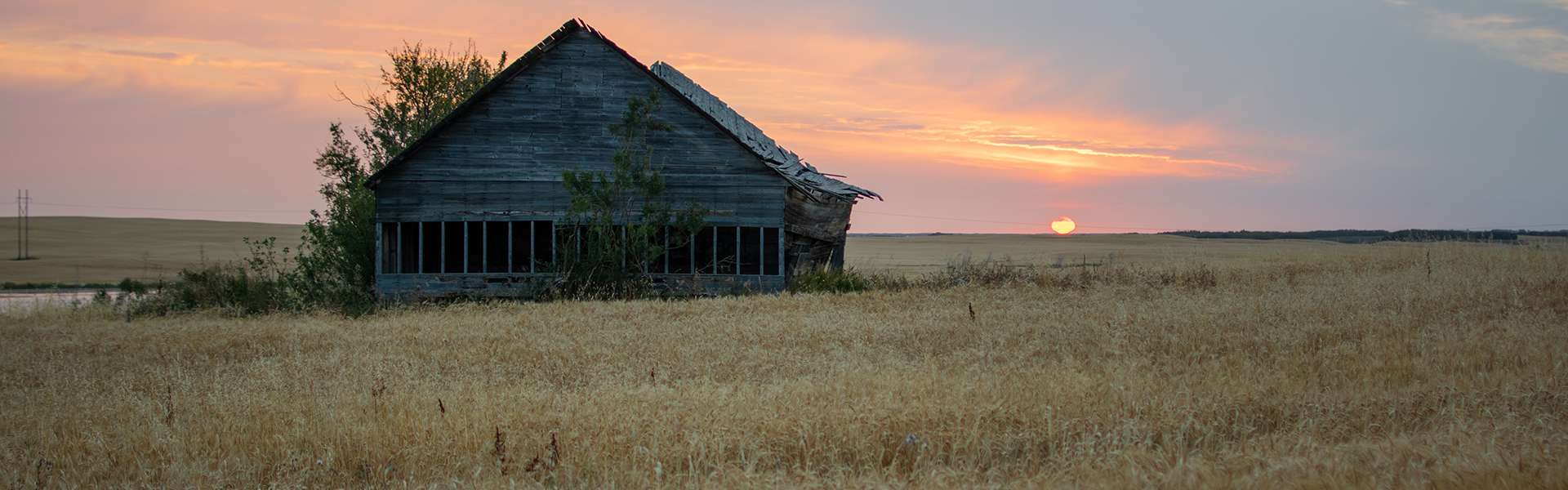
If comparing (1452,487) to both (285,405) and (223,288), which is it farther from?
(223,288)

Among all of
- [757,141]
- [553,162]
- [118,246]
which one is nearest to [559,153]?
[553,162]

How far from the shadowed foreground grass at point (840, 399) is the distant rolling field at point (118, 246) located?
17.5m

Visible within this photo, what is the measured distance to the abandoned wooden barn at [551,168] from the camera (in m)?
21.1

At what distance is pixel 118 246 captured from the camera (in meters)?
58.8

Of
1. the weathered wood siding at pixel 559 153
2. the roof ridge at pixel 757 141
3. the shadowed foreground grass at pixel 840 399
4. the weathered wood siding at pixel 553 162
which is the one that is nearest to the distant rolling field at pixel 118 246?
the weathered wood siding at pixel 553 162

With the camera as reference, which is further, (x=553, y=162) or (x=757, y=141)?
(x=757, y=141)

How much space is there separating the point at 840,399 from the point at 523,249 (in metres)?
16.6

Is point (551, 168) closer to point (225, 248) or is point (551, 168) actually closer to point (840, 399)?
point (840, 399)

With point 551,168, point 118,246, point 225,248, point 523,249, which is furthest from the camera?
point 225,248

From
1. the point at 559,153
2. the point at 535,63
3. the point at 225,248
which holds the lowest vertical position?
the point at 225,248

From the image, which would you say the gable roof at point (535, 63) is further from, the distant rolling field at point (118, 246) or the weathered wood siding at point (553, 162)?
the distant rolling field at point (118, 246)

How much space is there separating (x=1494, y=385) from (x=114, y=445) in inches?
370

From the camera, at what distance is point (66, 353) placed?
41.5 ft

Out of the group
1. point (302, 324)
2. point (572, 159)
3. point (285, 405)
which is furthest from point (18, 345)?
point (572, 159)
